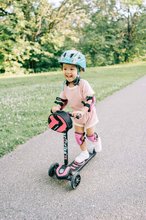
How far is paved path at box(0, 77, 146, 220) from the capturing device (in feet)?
10.6

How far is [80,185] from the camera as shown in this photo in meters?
3.86

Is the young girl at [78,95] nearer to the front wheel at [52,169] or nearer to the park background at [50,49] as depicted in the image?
the front wheel at [52,169]

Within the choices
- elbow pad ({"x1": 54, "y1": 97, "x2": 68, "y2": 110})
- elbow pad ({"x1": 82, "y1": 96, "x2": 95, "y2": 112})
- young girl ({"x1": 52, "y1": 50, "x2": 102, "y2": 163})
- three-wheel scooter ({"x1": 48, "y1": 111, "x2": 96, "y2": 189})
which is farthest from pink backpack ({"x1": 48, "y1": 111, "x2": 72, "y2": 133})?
elbow pad ({"x1": 54, "y1": 97, "x2": 68, "y2": 110})

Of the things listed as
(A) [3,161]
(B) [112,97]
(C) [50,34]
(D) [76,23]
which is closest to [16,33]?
(C) [50,34]

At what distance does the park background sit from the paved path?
2.03ft

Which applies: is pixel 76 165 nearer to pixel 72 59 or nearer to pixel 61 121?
pixel 61 121

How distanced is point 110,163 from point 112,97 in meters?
5.97

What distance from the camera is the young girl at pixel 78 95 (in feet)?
12.4

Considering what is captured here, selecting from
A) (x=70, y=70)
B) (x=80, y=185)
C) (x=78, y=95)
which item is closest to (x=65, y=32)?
(x=78, y=95)

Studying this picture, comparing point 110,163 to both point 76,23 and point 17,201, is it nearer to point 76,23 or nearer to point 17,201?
point 17,201

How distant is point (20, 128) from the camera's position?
249 inches

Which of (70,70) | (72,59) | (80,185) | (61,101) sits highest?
(72,59)

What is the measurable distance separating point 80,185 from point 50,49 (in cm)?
2687

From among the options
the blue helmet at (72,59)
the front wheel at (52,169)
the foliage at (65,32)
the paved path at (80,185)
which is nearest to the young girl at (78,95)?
the blue helmet at (72,59)
